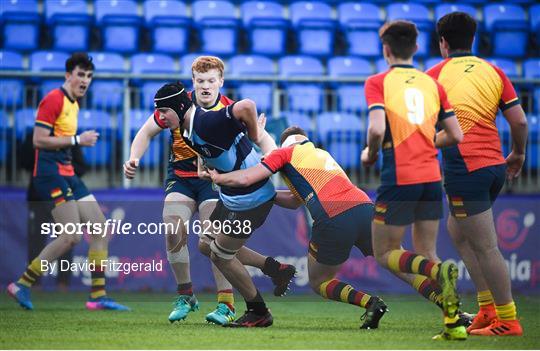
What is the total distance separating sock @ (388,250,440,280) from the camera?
644 centimetres

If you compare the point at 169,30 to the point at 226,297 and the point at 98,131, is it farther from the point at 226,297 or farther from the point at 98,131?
the point at 226,297

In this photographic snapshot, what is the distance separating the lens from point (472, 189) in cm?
693

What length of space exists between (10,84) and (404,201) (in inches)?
309

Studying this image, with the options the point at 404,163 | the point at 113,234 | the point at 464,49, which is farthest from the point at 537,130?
the point at 404,163

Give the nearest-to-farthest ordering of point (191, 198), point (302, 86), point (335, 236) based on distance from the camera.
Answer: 1. point (335, 236)
2. point (191, 198)
3. point (302, 86)

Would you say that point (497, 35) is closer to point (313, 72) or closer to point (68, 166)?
point (313, 72)

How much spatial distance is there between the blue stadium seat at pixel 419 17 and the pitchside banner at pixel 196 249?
3.59 m

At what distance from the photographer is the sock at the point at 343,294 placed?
7453mm

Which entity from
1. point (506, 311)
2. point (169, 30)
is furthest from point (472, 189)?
point (169, 30)

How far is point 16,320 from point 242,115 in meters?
2.83

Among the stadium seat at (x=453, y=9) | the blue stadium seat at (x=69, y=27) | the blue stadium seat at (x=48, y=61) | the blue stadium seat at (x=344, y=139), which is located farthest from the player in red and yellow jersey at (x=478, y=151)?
the stadium seat at (x=453, y=9)

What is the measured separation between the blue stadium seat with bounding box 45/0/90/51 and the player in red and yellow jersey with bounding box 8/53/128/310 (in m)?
4.79

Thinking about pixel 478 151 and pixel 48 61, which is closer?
pixel 478 151

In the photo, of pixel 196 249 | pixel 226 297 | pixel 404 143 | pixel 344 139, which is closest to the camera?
pixel 404 143
